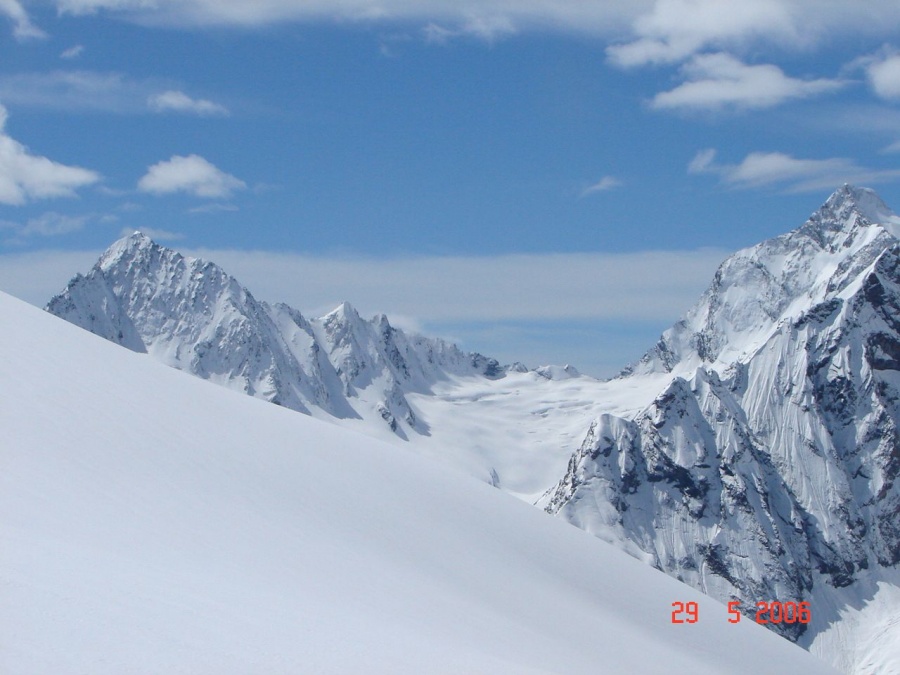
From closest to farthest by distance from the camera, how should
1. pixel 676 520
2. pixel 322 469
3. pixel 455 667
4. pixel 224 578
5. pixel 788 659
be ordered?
pixel 455 667
pixel 224 578
pixel 322 469
pixel 788 659
pixel 676 520

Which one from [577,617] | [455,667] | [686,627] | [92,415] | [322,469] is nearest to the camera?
[455,667]

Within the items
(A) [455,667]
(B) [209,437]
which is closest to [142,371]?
(B) [209,437]

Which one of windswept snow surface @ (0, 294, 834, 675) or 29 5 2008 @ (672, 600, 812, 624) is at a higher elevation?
29 5 2008 @ (672, 600, 812, 624)

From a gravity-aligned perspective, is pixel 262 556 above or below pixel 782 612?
below

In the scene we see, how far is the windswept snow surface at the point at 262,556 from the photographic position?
1609 centimetres

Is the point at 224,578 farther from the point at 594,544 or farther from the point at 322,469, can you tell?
the point at 594,544

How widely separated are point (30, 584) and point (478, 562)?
1923cm

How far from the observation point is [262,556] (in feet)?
79.2

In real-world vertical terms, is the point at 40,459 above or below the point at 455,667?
above

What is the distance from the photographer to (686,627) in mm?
36969

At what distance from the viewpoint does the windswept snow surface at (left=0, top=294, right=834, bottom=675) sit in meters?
16.1

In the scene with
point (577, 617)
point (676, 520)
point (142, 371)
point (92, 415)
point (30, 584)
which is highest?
point (676, 520)

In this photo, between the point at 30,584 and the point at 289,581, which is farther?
the point at 289,581

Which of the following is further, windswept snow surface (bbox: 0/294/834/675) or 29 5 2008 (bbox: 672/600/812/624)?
29 5 2008 (bbox: 672/600/812/624)
